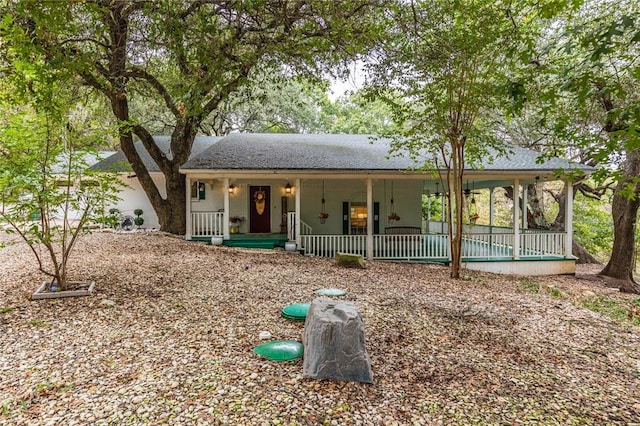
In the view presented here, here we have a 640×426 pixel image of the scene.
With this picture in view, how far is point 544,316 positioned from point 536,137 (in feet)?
43.0

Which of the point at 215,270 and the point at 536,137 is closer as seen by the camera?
the point at 215,270

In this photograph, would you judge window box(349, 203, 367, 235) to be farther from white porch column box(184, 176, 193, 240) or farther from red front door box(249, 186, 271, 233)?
white porch column box(184, 176, 193, 240)

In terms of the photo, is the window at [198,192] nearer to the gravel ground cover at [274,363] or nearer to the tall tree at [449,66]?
the gravel ground cover at [274,363]

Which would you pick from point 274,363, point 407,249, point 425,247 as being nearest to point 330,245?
point 407,249

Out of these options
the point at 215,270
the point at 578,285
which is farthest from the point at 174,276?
the point at 578,285

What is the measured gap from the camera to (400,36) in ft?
23.5

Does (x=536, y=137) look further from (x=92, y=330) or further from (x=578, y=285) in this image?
(x=92, y=330)

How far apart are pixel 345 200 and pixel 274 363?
10.7 m

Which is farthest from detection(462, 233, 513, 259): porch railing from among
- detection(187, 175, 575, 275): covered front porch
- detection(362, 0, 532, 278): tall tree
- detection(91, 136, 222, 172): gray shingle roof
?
detection(91, 136, 222, 172): gray shingle roof

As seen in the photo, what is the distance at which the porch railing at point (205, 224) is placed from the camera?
466 inches

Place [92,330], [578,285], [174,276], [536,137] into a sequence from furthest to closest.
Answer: [536,137] < [578,285] < [174,276] < [92,330]

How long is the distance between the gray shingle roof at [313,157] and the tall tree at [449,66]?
6.44 feet

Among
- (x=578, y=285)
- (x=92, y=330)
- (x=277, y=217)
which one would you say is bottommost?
(x=578, y=285)

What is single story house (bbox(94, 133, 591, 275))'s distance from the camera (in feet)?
36.7
